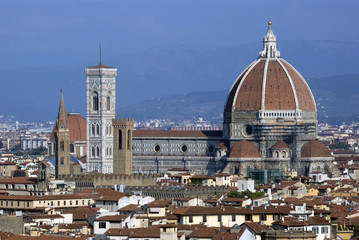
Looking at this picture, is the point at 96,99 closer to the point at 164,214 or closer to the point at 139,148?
the point at 139,148

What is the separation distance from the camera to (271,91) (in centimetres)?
13862

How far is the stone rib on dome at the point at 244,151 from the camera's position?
5246 inches

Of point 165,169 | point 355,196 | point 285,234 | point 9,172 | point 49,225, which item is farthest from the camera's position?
point 165,169

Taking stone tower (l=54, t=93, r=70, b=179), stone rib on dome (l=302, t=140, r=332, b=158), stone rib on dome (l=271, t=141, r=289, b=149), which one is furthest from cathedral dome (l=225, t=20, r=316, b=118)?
stone tower (l=54, t=93, r=70, b=179)

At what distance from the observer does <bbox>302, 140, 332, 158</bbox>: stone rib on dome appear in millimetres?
131125

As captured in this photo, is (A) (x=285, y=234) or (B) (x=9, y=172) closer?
(A) (x=285, y=234)

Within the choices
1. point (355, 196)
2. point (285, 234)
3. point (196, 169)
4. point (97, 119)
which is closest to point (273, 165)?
point (196, 169)

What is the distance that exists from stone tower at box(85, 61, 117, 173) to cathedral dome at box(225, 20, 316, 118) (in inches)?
433

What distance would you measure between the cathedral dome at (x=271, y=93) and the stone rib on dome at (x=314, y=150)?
6212 mm

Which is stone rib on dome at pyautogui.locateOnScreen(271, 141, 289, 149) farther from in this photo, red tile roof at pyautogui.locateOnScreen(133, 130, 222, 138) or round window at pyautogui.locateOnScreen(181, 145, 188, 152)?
round window at pyautogui.locateOnScreen(181, 145, 188, 152)

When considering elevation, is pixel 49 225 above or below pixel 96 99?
below

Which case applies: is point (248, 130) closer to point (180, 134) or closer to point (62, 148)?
point (180, 134)

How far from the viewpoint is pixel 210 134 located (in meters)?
144

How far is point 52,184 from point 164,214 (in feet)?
97.4
